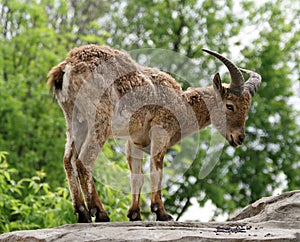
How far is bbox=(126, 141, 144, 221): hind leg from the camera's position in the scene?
6.29m

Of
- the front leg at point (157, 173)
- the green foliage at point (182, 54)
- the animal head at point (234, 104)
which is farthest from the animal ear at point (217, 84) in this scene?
the green foliage at point (182, 54)

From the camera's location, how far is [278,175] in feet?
66.4

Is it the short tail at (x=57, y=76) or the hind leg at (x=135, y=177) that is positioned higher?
the short tail at (x=57, y=76)

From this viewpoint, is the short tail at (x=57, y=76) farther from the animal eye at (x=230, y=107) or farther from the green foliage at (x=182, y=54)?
the green foliage at (x=182, y=54)

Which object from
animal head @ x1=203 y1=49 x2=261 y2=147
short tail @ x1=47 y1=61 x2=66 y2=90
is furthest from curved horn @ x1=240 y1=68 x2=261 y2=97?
short tail @ x1=47 y1=61 x2=66 y2=90

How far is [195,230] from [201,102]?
82.9 inches

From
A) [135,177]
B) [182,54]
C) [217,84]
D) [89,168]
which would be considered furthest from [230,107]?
[182,54]

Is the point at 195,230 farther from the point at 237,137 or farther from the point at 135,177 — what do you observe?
the point at 237,137

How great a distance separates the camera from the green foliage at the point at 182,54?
1536cm

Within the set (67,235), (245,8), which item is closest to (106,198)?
(67,235)

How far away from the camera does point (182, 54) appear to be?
17.4 metres

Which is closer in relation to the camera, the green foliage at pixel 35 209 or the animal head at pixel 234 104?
the animal head at pixel 234 104

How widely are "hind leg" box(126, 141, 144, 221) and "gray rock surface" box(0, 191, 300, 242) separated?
69cm

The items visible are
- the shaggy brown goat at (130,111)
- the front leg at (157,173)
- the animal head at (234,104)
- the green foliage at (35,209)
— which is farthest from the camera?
the green foliage at (35,209)
